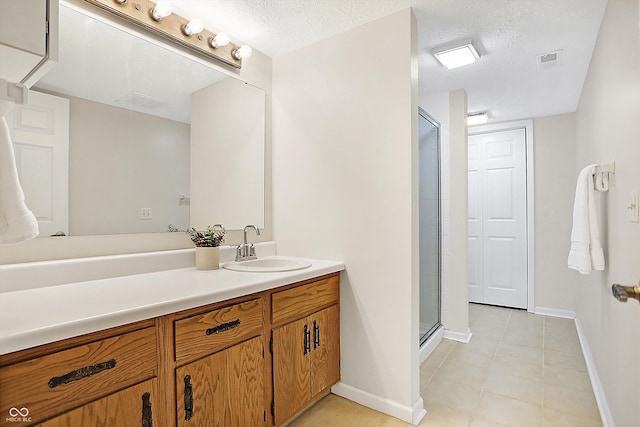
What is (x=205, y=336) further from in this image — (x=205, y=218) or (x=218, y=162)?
(x=218, y=162)

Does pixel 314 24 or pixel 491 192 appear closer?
pixel 314 24

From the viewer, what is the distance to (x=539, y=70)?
2650 mm

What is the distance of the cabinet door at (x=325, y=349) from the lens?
1893mm

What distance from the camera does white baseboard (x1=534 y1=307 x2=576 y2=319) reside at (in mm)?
3689

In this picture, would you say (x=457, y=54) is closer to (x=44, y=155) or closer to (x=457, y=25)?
(x=457, y=25)

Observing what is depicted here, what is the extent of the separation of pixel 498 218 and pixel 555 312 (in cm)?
119

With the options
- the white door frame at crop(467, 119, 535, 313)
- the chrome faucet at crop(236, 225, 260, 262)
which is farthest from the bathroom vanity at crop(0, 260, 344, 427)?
the white door frame at crop(467, 119, 535, 313)

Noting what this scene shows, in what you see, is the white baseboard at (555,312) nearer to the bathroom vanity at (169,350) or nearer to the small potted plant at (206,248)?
the bathroom vanity at (169,350)

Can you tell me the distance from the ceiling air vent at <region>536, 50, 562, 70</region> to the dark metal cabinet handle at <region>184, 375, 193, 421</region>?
9.57ft

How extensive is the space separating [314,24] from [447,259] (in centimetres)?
224

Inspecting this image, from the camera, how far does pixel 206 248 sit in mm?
1834

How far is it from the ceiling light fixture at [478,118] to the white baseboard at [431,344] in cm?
232

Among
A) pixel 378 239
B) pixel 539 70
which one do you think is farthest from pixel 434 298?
pixel 539 70

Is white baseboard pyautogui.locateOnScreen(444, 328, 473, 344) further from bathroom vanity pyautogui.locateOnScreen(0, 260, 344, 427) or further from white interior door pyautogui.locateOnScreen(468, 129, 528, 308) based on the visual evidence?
bathroom vanity pyautogui.locateOnScreen(0, 260, 344, 427)
